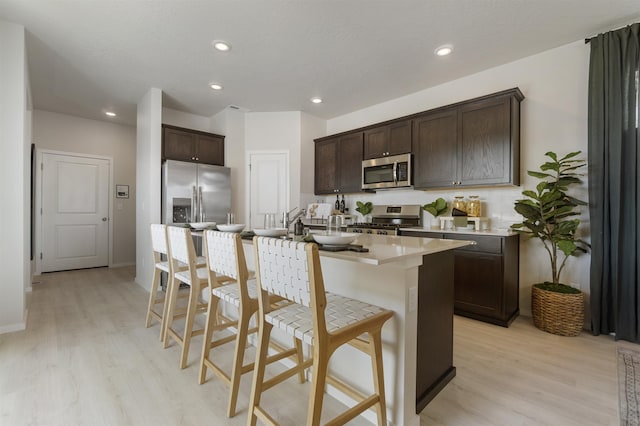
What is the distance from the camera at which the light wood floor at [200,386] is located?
156cm

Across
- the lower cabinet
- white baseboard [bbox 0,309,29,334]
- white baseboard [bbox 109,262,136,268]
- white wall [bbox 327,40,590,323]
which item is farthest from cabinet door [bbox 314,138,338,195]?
white baseboard [bbox 109,262,136,268]

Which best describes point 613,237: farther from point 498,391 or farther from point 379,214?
point 379,214

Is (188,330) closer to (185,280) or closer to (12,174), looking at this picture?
(185,280)

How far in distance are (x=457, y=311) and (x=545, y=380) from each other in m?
1.19

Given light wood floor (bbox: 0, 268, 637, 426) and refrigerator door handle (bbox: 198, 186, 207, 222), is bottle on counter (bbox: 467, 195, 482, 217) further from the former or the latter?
refrigerator door handle (bbox: 198, 186, 207, 222)

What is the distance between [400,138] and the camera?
3898mm

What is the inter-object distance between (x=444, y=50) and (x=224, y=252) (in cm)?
287

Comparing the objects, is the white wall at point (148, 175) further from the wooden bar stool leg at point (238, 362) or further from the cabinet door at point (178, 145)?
the wooden bar stool leg at point (238, 362)

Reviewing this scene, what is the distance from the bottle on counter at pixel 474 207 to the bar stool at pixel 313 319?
7.99 feet

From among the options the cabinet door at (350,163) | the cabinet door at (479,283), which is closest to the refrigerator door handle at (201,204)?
the cabinet door at (350,163)

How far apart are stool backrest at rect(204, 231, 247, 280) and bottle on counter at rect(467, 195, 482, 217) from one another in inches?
111

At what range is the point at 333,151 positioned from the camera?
188 inches

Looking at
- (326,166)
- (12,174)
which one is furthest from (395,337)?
(326,166)

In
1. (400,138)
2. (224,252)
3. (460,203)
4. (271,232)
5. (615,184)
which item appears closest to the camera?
(224,252)
